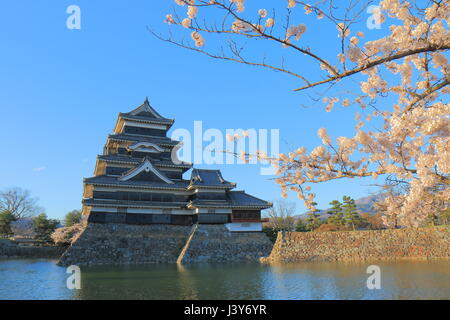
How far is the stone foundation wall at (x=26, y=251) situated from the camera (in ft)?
83.3

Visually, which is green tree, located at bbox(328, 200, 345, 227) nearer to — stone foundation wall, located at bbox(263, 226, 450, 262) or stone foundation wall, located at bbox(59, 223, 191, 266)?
stone foundation wall, located at bbox(263, 226, 450, 262)

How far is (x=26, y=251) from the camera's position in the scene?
25.6m

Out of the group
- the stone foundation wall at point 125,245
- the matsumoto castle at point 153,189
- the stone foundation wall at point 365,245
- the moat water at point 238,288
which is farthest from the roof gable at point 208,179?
the moat water at point 238,288

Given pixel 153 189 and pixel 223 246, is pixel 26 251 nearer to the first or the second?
pixel 153 189

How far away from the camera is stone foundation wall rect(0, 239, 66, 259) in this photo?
25.4 metres

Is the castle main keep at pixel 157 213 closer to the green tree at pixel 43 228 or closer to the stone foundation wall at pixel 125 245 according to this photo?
the stone foundation wall at pixel 125 245

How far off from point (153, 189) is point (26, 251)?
1327 cm

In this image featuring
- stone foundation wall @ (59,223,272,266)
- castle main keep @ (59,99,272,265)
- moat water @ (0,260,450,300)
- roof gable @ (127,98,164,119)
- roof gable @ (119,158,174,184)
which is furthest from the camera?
roof gable @ (127,98,164,119)

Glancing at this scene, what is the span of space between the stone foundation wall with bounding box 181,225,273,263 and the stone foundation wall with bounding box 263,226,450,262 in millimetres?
1226

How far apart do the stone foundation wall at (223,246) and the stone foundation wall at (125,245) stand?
1.25 metres

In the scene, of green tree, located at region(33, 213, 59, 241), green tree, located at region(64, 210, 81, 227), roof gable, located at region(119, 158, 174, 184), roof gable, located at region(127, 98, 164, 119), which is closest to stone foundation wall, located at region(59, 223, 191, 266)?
roof gable, located at region(119, 158, 174, 184)

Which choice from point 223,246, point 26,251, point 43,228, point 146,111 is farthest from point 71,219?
point 223,246

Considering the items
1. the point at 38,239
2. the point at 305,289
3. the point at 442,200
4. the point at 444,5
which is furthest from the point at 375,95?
the point at 38,239

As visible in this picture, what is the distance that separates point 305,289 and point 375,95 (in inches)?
249
